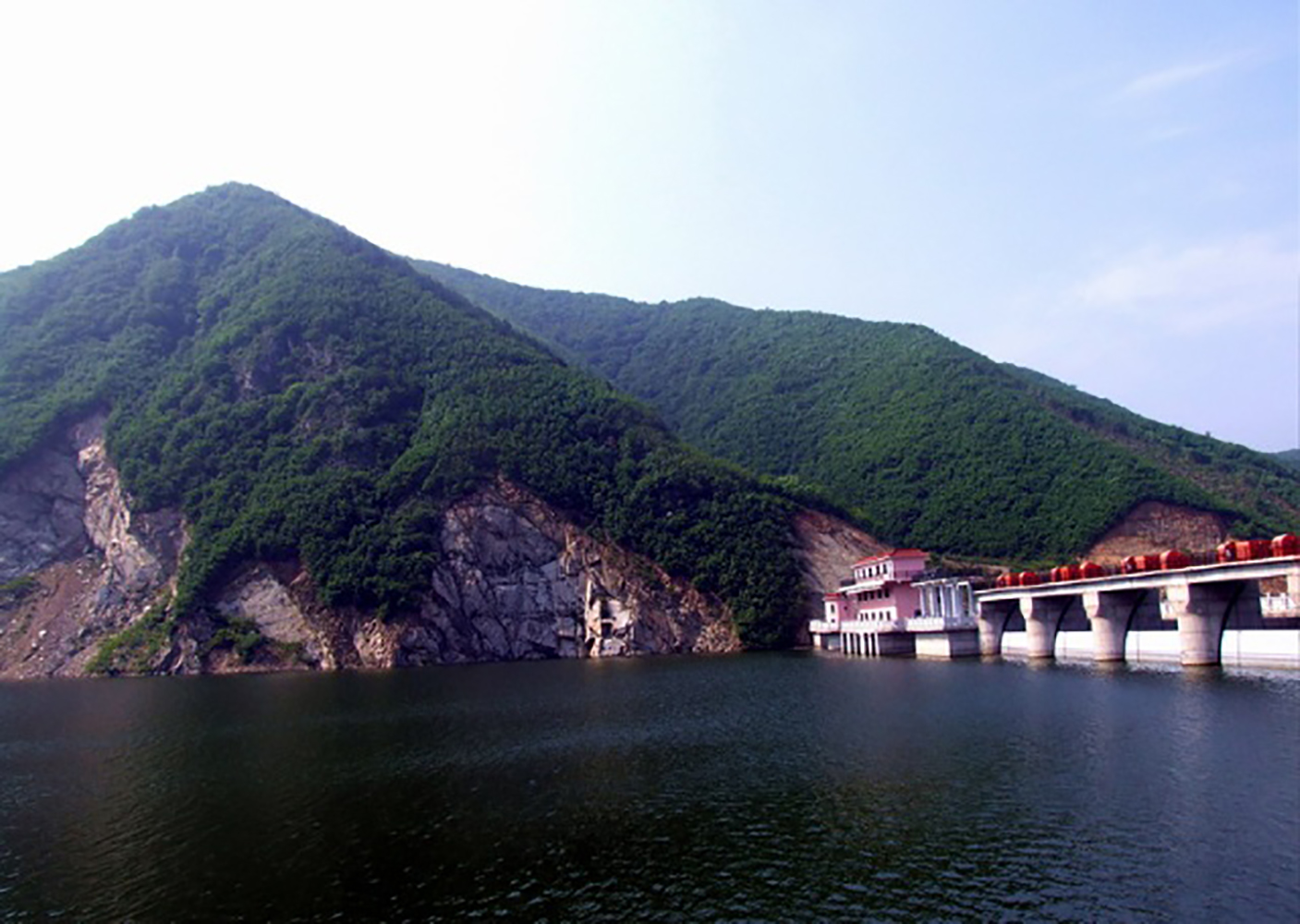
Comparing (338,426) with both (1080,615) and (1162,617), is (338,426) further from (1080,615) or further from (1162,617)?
(1162,617)

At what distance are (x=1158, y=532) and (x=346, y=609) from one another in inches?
4639

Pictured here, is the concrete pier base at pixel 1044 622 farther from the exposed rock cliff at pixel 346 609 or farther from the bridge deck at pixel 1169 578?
the exposed rock cliff at pixel 346 609

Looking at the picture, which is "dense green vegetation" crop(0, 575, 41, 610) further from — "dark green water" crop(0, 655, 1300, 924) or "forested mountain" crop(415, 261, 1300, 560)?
"forested mountain" crop(415, 261, 1300, 560)

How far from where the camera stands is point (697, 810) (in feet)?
117

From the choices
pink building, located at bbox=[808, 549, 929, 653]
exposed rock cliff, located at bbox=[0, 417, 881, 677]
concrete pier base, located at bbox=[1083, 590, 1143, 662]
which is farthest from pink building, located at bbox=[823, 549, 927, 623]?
concrete pier base, located at bbox=[1083, 590, 1143, 662]

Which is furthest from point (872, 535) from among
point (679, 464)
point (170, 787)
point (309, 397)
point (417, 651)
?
point (170, 787)

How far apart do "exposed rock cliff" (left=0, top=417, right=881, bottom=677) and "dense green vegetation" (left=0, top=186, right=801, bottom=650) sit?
9.28 ft

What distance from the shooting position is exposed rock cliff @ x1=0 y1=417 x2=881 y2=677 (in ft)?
375

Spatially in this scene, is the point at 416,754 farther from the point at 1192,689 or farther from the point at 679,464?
the point at 679,464

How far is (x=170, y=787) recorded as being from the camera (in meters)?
43.7

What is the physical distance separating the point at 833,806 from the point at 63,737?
175 ft

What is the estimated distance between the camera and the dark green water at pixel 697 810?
86.8ft

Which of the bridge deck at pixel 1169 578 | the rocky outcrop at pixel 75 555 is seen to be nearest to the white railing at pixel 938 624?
the bridge deck at pixel 1169 578

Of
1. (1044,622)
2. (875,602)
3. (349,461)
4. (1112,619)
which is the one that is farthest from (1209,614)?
(349,461)
